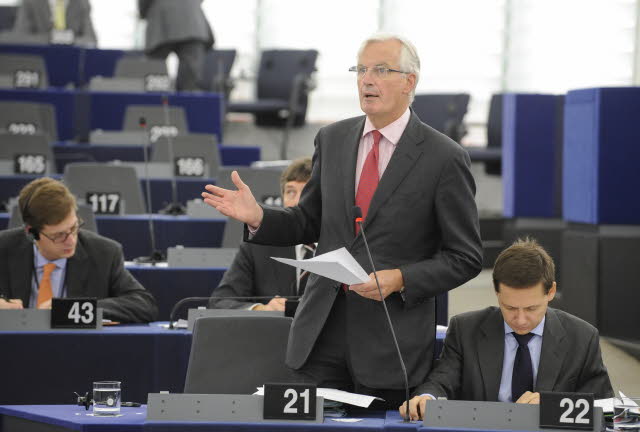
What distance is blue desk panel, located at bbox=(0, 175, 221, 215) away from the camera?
701cm

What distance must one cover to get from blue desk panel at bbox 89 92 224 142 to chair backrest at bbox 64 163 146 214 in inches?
117

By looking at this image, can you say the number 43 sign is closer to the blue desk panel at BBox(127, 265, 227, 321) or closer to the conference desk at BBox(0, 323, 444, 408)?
the conference desk at BBox(0, 323, 444, 408)

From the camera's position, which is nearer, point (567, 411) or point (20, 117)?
point (567, 411)

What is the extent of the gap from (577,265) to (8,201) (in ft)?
9.98

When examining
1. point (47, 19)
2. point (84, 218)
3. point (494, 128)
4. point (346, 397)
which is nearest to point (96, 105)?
point (47, 19)

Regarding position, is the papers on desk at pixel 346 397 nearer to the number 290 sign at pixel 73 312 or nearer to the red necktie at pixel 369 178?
A: the red necktie at pixel 369 178

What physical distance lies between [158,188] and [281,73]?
443 centimetres

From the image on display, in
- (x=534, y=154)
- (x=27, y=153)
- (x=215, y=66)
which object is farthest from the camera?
(x=215, y=66)

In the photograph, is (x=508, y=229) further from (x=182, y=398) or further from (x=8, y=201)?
(x=182, y=398)

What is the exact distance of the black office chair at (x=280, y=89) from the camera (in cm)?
1122

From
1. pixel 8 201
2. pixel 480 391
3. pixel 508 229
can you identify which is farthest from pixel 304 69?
pixel 480 391

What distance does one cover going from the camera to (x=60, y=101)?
9547 millimetres

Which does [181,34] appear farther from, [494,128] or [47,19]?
[47,19]

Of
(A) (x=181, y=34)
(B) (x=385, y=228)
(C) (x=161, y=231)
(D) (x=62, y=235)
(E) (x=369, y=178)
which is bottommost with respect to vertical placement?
(C) (x=161, y=231)
